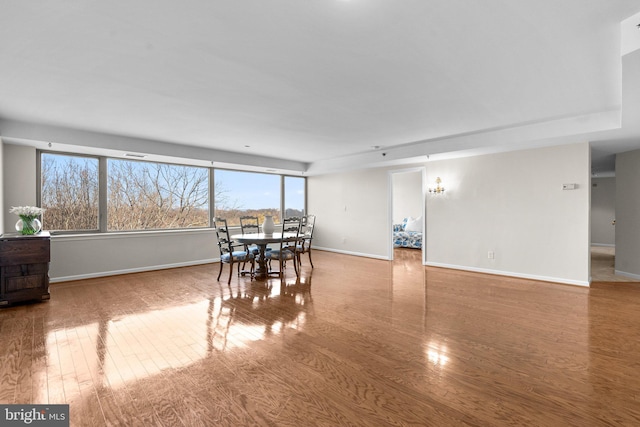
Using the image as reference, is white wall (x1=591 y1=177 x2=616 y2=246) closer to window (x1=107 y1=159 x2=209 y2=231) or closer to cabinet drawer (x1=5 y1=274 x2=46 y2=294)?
window (x1=107 y1=159 x2=209 y2=231)

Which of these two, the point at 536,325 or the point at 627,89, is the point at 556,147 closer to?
the point at 627,89

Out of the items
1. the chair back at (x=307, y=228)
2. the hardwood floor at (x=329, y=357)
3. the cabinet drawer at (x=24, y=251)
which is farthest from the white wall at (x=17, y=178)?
the chair back at (x=307, y=228)

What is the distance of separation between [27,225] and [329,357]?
15.0 feet

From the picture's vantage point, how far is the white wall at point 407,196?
10.2 m

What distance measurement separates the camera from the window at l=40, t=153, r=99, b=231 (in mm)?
5117

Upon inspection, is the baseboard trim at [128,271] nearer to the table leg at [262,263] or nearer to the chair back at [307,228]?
the table leg at [262,263]

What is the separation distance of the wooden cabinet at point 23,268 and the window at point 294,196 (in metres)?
5.43

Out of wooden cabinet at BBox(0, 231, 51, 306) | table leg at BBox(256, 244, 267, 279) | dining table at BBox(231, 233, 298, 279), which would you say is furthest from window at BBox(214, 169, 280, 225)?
wooden cabinet at BBox(0, 231, 51, 306)

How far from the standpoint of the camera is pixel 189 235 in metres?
6.58

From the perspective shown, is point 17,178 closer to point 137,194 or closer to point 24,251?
point 24,251

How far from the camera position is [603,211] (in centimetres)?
983

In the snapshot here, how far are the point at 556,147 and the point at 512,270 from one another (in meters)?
2.20

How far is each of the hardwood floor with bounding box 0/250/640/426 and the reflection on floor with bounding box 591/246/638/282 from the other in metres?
0.89

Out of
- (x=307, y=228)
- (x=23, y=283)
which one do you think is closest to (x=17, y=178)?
(x=23, y=283)
